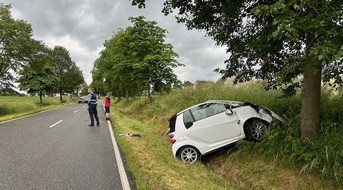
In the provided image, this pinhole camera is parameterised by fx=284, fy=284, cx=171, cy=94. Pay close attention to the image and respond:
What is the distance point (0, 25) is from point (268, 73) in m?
26.1

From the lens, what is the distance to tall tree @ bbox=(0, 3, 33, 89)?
86.0 feet

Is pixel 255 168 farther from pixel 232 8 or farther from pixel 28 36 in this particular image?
pixel 28 36

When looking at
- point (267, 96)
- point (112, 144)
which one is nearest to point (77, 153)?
point (112, 144)

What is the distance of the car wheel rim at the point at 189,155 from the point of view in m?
8.11

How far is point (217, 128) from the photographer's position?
7852mm

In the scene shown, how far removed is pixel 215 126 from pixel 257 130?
Result: 1131 millimetres

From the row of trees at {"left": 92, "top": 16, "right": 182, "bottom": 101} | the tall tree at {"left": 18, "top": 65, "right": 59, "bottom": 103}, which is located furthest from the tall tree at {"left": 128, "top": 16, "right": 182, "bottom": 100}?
the tall tree at {"left": 18, "top": 65, "right": 59, "bottom": 103}

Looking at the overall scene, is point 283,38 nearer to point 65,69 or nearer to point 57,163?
point 57,163

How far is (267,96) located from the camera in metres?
11.5

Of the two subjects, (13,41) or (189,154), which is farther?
(13,41)

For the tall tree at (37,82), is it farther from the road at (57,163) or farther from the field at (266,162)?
the field at (266,162)

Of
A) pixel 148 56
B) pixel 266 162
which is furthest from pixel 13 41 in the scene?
pixel 266 162

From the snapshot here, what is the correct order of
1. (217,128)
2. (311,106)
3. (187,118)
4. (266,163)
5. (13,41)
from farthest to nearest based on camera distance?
(13,41) → (187,118) → (217,128) → (266,163) → (311,106)

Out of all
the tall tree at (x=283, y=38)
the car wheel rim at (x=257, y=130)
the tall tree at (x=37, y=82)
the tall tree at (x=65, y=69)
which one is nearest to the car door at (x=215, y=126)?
the car wheel rim at (x=257, y=130)
